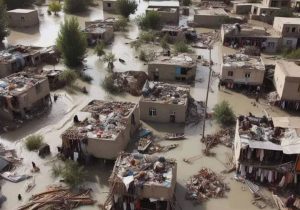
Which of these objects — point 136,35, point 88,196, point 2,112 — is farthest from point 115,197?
point 136,35

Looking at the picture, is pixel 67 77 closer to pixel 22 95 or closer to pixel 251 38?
pixel 22 95

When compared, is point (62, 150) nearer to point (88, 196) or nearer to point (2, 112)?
point (88, 196)

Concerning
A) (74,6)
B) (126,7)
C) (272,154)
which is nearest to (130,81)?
(272,154)

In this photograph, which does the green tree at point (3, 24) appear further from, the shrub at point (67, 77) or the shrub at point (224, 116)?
the shrub at point (224, 116)

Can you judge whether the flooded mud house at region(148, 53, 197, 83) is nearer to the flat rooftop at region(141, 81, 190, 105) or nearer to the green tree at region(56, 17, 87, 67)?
the flat rooftop at region(141, 81, 190, 105)

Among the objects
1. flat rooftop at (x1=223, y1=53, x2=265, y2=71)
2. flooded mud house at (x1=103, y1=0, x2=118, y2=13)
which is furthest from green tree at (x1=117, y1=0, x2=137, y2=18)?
flat rooftop at (x1=223, y1=53, x2=265, y2=71)

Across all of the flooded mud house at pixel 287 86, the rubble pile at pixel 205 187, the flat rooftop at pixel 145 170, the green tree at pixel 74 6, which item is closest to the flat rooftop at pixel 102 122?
the flat rooftop at pixel 145 170

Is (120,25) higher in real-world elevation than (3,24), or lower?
lower
